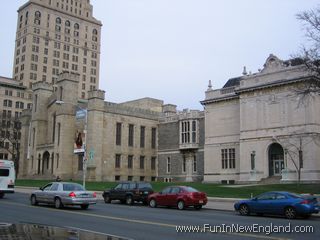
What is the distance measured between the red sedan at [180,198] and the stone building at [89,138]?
33.9m

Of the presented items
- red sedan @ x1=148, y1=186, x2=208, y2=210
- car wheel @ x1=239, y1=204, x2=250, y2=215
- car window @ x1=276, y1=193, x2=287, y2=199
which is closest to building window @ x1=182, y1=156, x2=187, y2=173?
red sedan @ x1=148, y1=186, x2=208, y2=210

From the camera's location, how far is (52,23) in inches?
4921

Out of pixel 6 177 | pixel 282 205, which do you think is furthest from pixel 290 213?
pixel 6 177

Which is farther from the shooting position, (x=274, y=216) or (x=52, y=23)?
(x=52, y=23)

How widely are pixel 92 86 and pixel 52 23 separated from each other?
2331 cm

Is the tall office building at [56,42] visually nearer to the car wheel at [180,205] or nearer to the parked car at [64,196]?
the parked car at [64,196]

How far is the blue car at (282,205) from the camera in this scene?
1953cm

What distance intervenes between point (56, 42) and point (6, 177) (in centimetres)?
10149

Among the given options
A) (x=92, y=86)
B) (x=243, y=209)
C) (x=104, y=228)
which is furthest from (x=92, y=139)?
(x=92, y=86)

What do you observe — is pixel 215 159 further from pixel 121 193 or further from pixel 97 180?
pixel 121 193

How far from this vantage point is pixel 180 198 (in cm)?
2464

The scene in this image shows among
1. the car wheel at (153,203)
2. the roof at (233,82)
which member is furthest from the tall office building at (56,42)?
the car wheel at (153,203)

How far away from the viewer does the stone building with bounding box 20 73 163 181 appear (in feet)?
202

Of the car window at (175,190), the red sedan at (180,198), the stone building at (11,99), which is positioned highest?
the stone building at (11,99)
